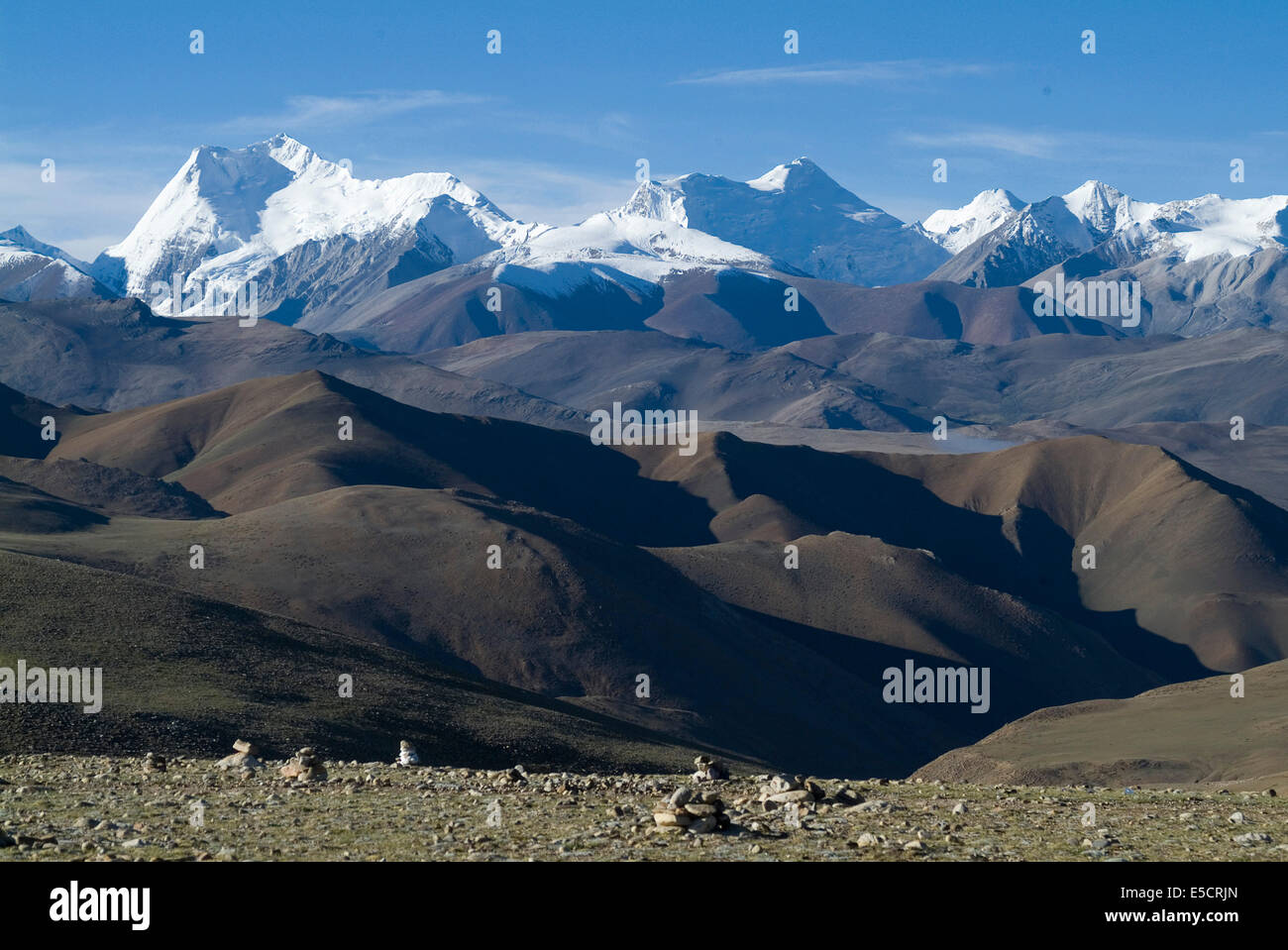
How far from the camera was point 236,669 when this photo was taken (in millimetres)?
60188

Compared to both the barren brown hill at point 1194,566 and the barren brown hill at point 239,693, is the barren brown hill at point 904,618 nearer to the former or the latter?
the barren brown hill at point 1194,566

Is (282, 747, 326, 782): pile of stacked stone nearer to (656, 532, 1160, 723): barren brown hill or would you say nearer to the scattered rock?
the scattered rock

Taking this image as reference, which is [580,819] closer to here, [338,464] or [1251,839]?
[1251,839]

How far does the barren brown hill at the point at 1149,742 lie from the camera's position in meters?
71.9

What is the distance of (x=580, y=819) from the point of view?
878 inches

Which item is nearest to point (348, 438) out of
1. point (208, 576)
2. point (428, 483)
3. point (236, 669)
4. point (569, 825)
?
point (428, 483)

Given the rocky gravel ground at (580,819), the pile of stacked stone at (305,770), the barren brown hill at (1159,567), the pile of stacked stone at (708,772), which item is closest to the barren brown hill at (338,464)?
the barren brown hill at (1159,567)

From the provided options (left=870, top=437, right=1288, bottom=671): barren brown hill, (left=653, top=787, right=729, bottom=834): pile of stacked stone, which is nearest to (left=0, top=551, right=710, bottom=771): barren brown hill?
(left=653, top=787, right=729, bottom=834): pile of stacked stone

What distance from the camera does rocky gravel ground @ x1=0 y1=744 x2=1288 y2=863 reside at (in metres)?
19.0

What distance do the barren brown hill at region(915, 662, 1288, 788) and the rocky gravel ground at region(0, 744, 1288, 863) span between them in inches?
1655
